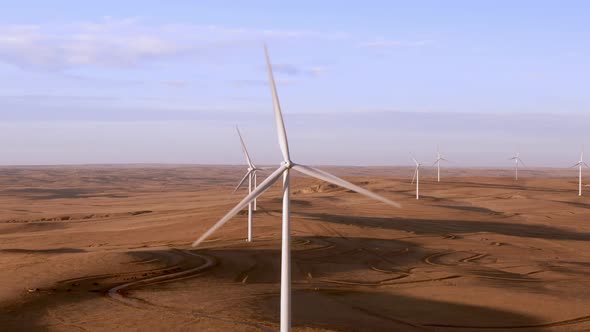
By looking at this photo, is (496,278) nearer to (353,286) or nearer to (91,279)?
(353,286)

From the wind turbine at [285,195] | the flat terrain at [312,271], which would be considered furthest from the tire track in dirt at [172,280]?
the wind turbine at [285,195]

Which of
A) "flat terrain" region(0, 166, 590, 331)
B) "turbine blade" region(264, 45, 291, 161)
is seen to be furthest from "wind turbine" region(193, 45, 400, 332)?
"flat terrain" region(0, 166, 590, 331)

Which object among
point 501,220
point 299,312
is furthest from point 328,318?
point 501,220

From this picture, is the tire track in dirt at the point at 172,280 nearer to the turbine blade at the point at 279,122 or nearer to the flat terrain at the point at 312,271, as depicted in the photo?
the flat terrain at the point at 312,271

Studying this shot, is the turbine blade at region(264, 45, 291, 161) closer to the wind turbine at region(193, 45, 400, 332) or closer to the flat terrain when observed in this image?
the wind turbine at region(193, 45, 400, 332)

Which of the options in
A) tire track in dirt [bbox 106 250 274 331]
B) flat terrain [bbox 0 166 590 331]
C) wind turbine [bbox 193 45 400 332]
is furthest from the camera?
flat terrain [bbox 0 166 590 331]

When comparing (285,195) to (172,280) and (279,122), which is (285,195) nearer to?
(279,122)

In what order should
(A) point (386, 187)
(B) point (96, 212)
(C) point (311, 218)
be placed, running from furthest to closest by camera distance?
(A) point (386, 187)
(B) point (96, 212)
(C) point (311, 218)

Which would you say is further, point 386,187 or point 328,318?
point 386,187
